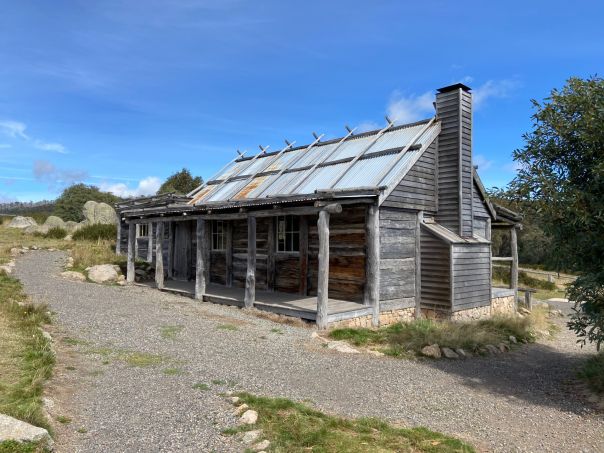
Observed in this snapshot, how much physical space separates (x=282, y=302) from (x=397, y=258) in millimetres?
3492

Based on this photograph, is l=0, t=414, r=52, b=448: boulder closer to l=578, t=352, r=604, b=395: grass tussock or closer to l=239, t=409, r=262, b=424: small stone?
l=239, t=409, r=262, b=424: small stone

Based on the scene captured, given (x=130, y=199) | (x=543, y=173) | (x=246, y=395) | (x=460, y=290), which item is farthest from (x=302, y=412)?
(x=130, y=199)

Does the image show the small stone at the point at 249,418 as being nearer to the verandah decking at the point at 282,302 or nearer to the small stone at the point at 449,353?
the small stone at the point at 449,353

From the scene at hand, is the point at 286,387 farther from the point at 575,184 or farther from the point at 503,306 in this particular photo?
the point at 503,306

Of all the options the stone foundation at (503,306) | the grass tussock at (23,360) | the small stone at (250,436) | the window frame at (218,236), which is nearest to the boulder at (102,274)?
the window frame at (218,236)

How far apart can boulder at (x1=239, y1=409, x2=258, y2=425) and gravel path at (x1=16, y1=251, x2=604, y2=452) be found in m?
0.23

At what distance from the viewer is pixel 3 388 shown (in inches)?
201

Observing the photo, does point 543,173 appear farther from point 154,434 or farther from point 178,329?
point 178,329

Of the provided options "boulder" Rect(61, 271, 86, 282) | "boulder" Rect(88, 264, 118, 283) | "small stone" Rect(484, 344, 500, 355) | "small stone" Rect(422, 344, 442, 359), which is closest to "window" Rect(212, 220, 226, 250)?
"boulder" Rect(88, 264, 118, 283)

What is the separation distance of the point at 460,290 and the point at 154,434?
9670mm

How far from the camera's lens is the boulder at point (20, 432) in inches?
151

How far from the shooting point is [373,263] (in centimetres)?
1119

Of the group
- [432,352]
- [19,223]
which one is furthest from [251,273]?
[19,223]

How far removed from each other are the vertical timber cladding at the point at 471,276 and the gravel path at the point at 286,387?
7.41ft
